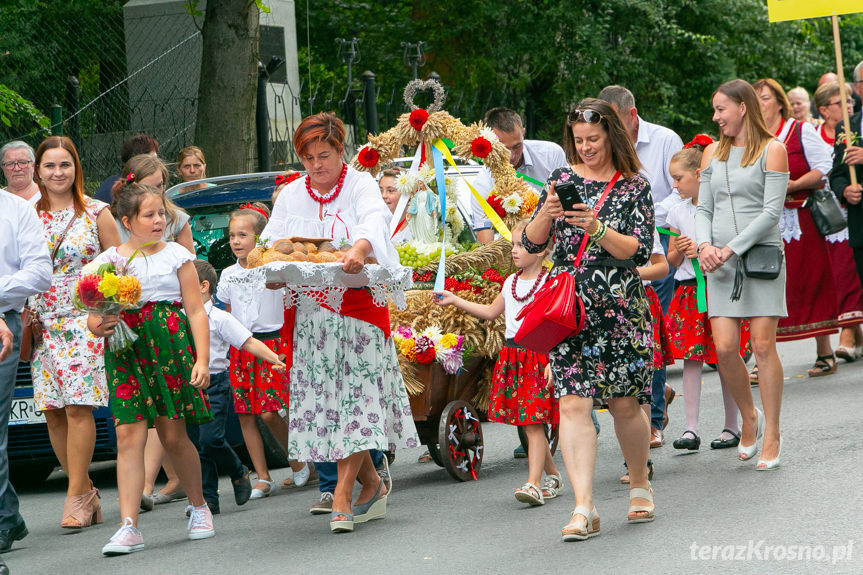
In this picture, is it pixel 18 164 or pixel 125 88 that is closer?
pixel 18 164

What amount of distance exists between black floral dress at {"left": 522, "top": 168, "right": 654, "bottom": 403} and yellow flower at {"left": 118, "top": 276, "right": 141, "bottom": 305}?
2.08 meters

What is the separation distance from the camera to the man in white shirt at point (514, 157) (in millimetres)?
8484

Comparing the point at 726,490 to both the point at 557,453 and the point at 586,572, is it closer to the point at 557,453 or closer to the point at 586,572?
the point at 586,572

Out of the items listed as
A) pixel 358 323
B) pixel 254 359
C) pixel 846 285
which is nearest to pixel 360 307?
pixel 358 323

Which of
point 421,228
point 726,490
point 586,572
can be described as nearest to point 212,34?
point 421,228

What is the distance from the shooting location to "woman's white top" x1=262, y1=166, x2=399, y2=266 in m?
6.73

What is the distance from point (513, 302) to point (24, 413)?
11.2 ft

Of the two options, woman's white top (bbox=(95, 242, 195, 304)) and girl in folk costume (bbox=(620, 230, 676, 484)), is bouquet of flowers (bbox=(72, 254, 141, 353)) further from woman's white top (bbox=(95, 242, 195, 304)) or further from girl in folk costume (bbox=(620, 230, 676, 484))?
girl in folk costume (bbox=(620, 230, 676, 484))

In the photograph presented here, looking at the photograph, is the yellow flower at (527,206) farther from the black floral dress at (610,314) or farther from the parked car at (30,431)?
the parked car at (30,431)

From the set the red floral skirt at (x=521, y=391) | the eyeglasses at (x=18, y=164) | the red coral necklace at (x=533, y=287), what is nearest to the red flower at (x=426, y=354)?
the red floral skirt at (x=521, y=391)

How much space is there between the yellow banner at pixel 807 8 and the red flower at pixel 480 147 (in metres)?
2.83

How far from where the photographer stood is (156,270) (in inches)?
265

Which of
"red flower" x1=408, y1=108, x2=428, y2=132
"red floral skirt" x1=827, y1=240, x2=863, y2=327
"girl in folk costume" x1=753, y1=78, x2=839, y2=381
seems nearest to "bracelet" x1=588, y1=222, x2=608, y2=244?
"red flower" x1=408, y1=108, x2=428, y2=132

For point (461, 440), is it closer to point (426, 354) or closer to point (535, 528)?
point (426, 354)
